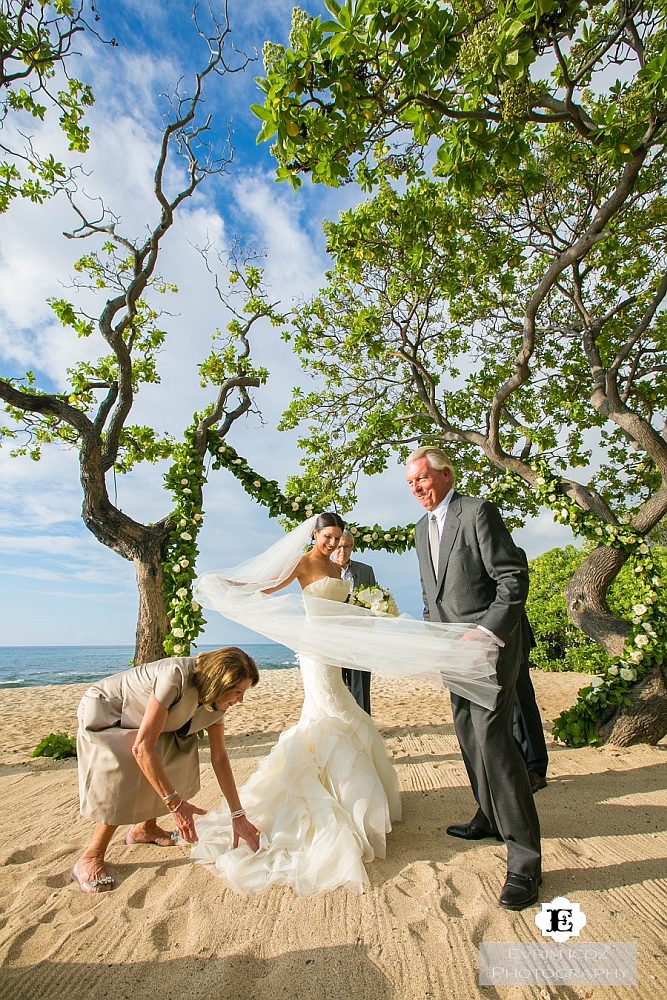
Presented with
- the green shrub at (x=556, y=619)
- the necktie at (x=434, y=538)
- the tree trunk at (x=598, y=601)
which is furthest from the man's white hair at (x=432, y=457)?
the green shrub at (x=556, y=619)

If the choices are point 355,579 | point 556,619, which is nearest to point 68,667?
point 556,619

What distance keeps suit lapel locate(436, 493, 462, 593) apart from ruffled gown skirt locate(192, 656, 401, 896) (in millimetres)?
1323

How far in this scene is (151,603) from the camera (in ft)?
26.2

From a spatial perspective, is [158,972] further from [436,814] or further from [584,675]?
[584,675]

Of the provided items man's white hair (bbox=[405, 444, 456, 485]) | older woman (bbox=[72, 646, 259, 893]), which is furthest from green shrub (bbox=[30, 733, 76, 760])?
man's white hair (bbox=[405, 444, 456, 485])

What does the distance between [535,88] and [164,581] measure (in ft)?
24.5

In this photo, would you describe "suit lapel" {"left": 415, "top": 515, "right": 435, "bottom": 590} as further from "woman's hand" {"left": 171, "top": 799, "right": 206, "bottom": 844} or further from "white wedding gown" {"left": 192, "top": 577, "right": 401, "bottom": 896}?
"woman's hand" {"left": 171, "top": 799, "right": 206, "bottom": 844}

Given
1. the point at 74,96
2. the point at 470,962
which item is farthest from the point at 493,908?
the point at 74,96

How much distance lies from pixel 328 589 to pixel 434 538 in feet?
4.26

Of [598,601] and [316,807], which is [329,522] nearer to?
[316,807]

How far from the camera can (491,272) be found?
32.5 ft

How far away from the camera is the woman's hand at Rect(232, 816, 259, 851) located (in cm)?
347

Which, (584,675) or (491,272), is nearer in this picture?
(491,272)

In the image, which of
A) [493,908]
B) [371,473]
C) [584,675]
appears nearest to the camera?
[493,908]
